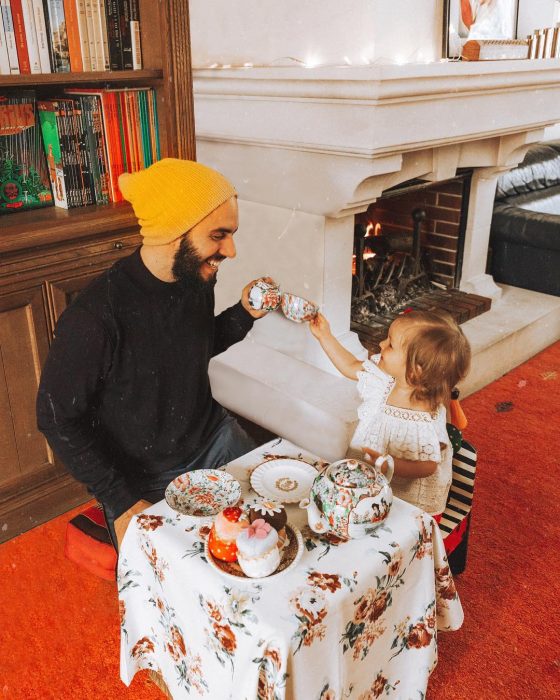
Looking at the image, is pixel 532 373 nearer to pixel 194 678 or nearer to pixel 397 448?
pixel 397 448

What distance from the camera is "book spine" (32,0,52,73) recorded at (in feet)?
5.71

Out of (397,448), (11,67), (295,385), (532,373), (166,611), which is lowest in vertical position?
(532,373)

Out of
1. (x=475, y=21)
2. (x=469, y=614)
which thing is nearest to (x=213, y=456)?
(x=469, y=614)

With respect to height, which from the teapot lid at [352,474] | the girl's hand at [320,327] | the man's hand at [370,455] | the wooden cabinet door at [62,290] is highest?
the wooden cabinet door at [62,290]

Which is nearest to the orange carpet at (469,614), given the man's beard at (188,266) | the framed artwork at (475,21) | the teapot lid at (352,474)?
the teapot lid at (352,474)

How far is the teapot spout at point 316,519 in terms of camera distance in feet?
4.09

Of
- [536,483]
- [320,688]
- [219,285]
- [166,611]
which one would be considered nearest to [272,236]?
[219,285]

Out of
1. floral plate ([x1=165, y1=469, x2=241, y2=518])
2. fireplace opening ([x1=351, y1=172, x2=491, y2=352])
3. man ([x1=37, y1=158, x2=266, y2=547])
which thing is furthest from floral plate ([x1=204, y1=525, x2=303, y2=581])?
fireplace opening ([x1=351, y1=172, x2=491, y2=352])

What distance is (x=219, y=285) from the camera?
2.90 m

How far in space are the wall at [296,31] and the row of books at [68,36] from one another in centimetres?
55

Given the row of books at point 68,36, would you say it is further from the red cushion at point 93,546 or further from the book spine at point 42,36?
the red cushion at point 93,546

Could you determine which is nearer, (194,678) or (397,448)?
(194,678)

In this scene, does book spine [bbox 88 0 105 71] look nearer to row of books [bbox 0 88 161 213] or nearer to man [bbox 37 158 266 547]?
row of books [bbox 0 88 161 213]

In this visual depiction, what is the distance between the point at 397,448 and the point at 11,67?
1415mm
